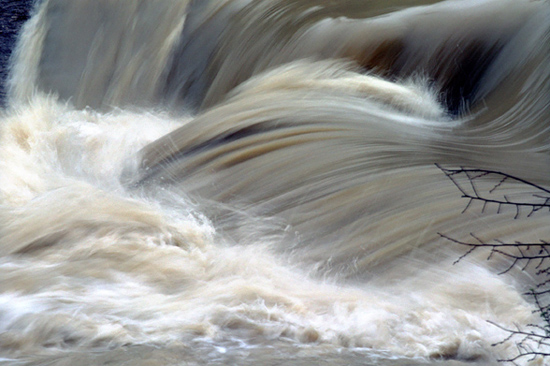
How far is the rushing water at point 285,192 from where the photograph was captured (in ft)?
9.48

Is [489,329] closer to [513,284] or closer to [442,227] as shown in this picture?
[513,284]

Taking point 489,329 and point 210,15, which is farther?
point 210,15

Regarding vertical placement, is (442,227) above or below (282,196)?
below

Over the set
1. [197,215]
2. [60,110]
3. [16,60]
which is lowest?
[197,215]

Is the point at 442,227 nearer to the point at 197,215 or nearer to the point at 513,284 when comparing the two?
the point at 513,284

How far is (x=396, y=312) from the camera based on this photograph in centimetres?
308

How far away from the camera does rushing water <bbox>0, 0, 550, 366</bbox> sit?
114 inches

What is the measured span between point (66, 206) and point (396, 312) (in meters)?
1.86

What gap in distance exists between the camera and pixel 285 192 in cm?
408

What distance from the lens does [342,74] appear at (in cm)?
511

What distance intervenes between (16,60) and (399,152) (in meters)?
4.89

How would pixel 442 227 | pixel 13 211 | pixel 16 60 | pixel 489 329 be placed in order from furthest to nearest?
pixel 16 60 → pixel 13 211 → pixel 442 227 → pixel 489 329

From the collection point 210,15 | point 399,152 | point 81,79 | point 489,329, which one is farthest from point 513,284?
point 81,79

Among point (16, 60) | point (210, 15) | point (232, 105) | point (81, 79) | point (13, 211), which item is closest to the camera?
point (13, 211)
